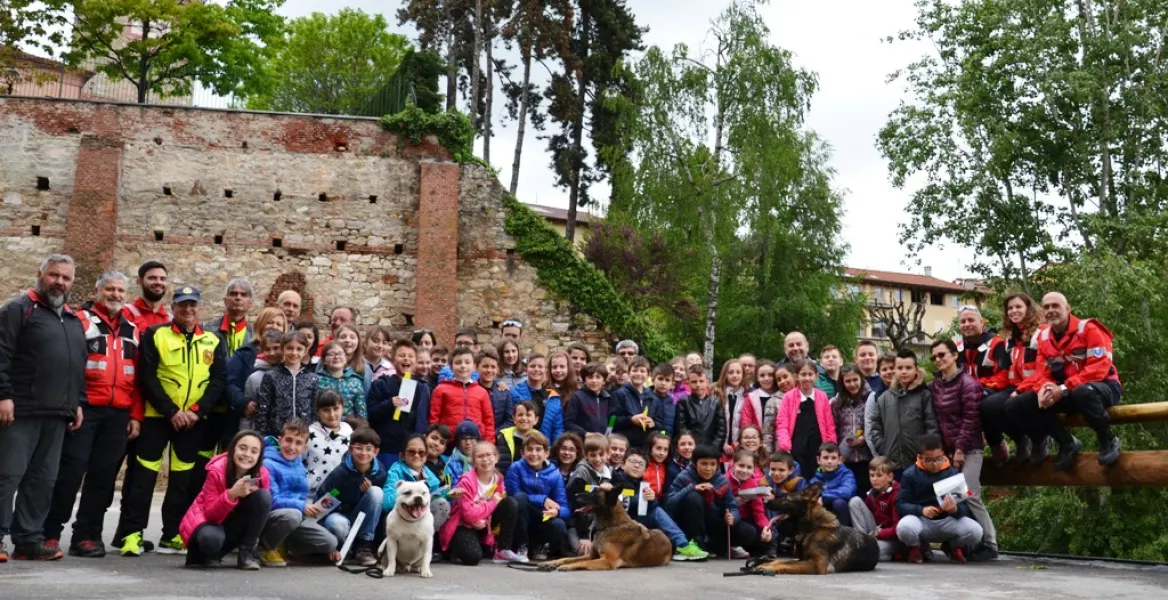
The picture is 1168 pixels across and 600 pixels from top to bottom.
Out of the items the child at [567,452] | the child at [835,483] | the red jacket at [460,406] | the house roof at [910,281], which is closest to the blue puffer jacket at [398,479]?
the red jacket at [460,406]

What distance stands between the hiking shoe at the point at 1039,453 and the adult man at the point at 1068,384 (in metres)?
0.16

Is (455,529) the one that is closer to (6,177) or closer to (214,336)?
(214,336)

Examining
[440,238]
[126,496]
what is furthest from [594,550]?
[440,238]

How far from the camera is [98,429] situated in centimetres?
805

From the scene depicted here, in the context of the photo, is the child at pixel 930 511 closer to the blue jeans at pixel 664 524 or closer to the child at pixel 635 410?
the blue jeans at pixel 664 524

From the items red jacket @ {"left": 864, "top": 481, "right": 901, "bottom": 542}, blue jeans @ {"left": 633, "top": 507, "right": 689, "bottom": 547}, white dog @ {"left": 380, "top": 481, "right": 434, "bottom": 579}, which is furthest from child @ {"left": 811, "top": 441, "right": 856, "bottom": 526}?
white dog @ {"left": 380, "top": 481, "right": 434, "bottom": 579}

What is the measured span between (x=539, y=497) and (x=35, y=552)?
12.2ft

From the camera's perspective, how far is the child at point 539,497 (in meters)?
8.87

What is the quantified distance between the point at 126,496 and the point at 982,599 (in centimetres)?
618

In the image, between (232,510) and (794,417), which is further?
(794,417)

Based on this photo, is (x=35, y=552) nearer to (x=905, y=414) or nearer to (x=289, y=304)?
(x=289, y=304)

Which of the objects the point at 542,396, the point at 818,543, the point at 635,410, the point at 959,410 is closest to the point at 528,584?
the point at 818,543

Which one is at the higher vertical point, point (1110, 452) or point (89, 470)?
point (1110, 452)

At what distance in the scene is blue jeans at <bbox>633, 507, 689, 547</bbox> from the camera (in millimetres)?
9367
